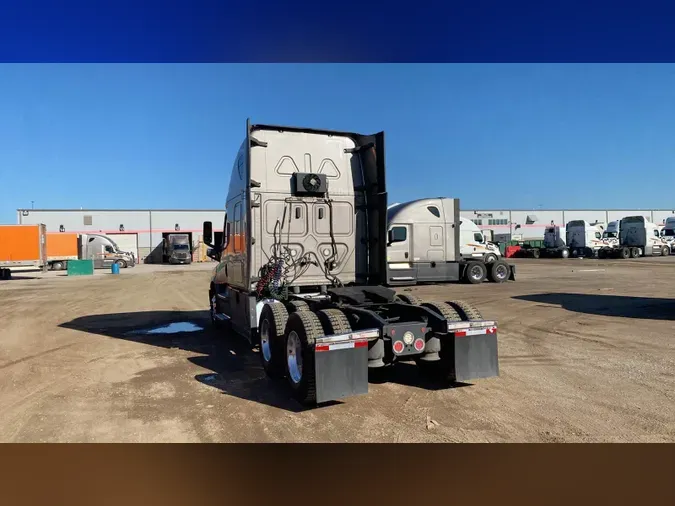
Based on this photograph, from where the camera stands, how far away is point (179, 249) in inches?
1916

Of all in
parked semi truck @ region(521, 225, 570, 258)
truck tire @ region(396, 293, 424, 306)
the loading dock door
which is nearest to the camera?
truck tire @ region(396, 293, 424, 306)

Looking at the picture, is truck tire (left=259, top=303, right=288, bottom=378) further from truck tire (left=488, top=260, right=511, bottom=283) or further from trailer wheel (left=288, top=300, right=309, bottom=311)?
truck tire (left=488, top=260, right=511, bottom=283)

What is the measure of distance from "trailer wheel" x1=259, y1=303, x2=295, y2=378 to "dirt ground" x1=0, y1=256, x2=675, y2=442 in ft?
0.84

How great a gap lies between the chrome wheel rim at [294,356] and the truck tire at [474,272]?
55.3 feet

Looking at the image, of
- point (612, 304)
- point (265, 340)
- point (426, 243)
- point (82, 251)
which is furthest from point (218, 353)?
point (82, 251)

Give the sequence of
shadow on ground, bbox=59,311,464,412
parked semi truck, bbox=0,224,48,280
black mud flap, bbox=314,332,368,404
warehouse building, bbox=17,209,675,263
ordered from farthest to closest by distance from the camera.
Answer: warehouse building, bbox=17,209,675,263, parked semi truck, bbox=0,224,48,280, shadow on ground, bbox=59,311,464,412, black mud flap, bbox=314,332,368,404

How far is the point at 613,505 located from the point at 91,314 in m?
13.6

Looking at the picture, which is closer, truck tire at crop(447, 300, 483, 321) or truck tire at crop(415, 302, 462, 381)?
truck tire at crop(415, 302, 462, 381)

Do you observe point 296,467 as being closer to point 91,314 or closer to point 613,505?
point 613,505

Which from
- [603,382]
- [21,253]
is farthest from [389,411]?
[21,253]

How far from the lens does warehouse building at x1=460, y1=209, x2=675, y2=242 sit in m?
77.5

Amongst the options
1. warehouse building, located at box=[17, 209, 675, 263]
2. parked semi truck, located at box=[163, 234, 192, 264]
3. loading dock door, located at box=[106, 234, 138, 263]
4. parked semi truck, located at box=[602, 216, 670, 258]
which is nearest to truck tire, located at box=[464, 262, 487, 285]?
parked semi truck, located at box=[602, 216, 670, 258]

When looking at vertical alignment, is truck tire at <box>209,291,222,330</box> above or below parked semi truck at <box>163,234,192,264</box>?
below

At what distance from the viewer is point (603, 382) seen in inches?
237
